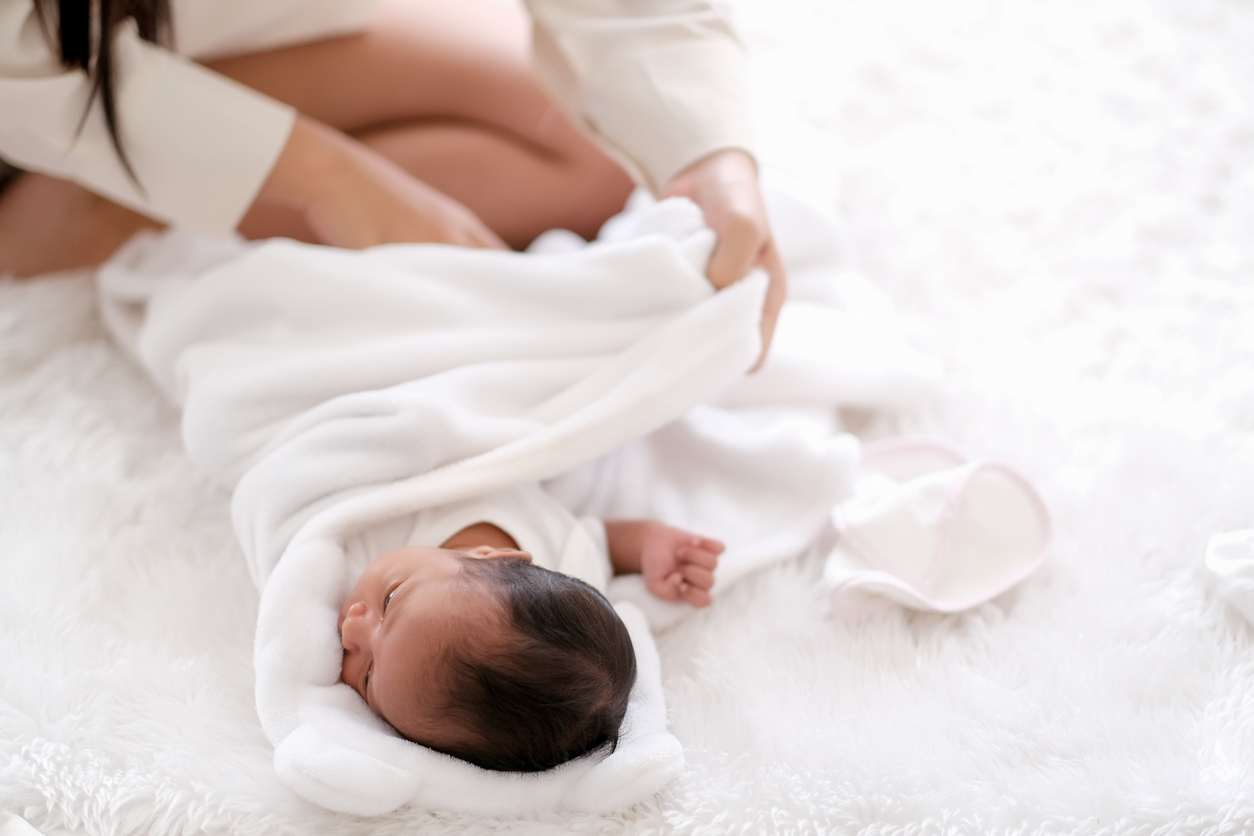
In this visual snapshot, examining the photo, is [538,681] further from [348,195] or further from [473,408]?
[348,195]

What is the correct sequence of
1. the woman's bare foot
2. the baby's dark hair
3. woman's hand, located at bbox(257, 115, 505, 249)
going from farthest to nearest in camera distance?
the woman's bare foot
woman's hand, located at bbox(257, 115, 505, 249)
the baby's dark hair

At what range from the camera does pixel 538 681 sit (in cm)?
70

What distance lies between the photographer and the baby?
0.70 meters

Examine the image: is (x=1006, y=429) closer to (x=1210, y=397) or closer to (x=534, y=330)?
(x=1210, y=397)

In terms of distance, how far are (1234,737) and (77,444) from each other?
44.3 inches

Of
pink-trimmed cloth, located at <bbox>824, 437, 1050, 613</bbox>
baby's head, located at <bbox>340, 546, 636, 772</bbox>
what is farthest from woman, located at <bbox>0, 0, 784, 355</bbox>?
baby's head, located at <bbox>340, 546, 636, 772</bbox>

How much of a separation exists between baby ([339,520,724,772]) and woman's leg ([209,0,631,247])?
634 mm

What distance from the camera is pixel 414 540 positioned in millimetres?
867

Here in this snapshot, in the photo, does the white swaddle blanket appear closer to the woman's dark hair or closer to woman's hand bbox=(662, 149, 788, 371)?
woman's hand bbox=(662, 149, 788, 371)

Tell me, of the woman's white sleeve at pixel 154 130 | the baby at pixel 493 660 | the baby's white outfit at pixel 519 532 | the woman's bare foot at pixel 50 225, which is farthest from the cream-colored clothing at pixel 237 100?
the baby at pixel 493 660

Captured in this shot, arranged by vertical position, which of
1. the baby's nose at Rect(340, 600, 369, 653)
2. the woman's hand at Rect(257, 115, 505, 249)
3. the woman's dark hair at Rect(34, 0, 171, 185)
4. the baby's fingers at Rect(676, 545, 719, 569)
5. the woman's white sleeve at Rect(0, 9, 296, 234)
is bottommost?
the baby's fingers at Rect(676, 545, 719, 569)

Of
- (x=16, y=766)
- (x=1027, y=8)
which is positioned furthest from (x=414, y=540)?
(x=1027, y=8)

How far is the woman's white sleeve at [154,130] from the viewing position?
0.93 meters

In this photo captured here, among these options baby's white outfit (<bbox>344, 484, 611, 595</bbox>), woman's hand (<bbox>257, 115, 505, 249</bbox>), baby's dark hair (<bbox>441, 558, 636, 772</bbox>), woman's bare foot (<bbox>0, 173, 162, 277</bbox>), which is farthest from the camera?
woman's bare foot (<bbox>0, 173, 162, 277</bbox>)
